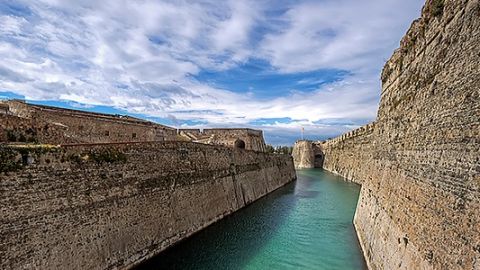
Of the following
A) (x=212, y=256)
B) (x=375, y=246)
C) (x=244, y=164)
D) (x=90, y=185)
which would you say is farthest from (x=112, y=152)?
(x=244, y=164)

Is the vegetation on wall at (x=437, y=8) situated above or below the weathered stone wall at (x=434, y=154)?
above

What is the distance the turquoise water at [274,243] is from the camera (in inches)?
472

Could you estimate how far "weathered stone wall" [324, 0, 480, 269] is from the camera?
18.5ft

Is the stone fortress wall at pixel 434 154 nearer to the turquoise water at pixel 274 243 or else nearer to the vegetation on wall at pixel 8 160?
the turquoise water at pixel 274 243

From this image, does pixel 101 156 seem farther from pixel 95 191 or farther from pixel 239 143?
pixel 239 143

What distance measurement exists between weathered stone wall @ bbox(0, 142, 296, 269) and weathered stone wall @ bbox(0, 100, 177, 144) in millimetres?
3020

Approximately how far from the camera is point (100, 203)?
33.7ft

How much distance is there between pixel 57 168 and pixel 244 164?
16.7 meters

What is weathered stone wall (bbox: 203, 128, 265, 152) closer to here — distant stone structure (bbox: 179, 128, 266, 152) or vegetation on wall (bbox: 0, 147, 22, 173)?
distant stone structure (bbox: 179, 128, 266, 152)

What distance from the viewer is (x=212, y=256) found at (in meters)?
12.8

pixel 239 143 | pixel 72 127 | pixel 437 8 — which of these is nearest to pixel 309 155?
pixel 239 143

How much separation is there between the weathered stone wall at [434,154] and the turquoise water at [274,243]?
182 centimetres

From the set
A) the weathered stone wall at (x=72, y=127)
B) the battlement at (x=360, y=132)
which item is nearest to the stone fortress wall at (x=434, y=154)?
the weathered stone wall at (x=72, y=127)

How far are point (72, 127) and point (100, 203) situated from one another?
7379 mm
